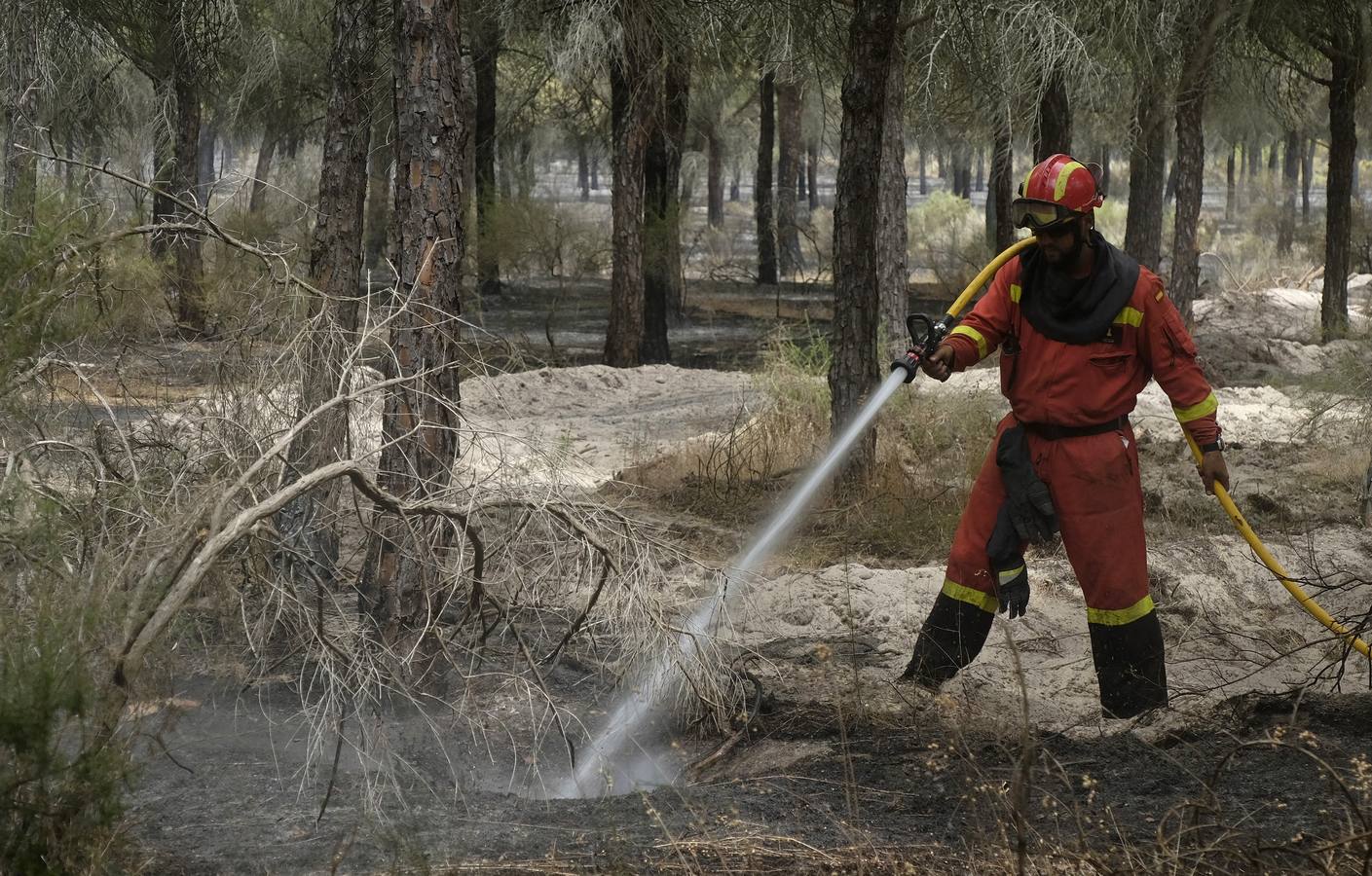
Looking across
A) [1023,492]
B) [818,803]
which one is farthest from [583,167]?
[818,803]

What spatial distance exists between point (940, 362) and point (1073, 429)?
0.49m

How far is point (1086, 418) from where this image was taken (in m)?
4.59

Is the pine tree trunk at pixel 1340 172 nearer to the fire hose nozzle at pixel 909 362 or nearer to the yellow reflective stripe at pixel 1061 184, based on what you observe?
the yellow reflective stripe at pixel 1061 184

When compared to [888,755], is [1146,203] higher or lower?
higher

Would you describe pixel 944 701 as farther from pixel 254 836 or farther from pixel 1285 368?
pixel 1285 368

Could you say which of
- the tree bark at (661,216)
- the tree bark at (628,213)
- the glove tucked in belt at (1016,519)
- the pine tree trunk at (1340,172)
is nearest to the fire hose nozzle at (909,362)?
the glove tucked in belt at (1016,519)

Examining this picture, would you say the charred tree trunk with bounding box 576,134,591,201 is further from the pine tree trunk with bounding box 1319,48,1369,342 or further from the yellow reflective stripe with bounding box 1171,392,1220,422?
the yellow reflective stripe with bounding box 1171,392,1220,422

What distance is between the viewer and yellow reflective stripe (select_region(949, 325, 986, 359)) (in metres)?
4.78

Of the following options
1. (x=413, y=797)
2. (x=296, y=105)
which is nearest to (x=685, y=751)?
(x=413, y=797)

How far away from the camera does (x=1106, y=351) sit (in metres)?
4.59

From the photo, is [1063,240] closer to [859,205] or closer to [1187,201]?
[859,205]

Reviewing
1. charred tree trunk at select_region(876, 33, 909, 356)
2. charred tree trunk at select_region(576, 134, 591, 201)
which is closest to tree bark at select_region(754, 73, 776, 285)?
charred tree trunk at select_region(576, 134, 591, 201)

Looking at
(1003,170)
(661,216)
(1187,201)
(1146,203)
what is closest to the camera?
(1003,170)

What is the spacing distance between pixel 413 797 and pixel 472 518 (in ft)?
2.88
